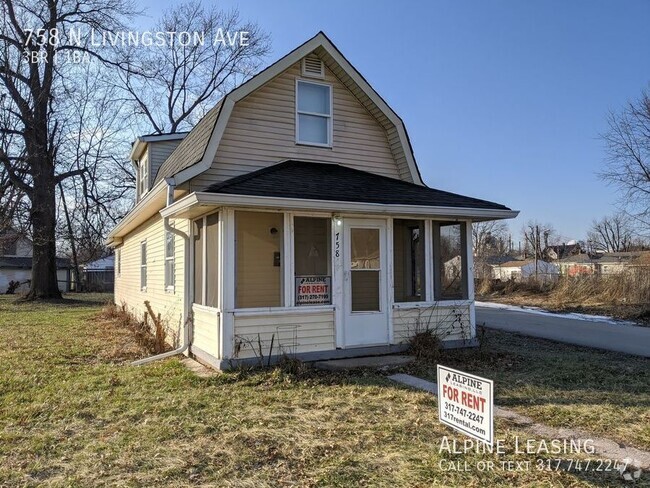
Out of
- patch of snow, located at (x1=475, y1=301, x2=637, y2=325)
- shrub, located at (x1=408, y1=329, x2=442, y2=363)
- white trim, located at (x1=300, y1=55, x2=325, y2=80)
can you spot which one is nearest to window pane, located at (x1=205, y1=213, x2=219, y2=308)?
shrub, located at (x1=408, y1=329, x2=442, y2=363)

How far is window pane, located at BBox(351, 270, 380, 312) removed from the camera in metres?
8.12

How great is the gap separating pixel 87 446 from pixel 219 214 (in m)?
3.69

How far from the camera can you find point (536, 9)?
10.1 metres

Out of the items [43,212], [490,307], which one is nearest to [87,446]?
[490,307]

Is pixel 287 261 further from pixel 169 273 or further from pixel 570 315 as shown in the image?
pixel 570 315

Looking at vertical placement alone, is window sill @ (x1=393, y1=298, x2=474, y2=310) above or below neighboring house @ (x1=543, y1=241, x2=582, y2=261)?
below

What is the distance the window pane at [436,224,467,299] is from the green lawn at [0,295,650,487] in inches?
53.1

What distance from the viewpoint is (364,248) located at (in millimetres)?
8172

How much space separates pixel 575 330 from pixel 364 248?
24.3 ft

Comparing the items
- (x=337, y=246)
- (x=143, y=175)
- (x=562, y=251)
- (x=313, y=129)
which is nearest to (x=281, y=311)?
(x=337, y=246)

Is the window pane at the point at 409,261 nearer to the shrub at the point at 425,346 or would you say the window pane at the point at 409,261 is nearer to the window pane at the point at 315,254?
the shrub at the point at 425,346

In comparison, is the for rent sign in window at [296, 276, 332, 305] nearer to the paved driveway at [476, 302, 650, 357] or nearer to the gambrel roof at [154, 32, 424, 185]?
the gambrel roof at [154, 32, 424, 185]

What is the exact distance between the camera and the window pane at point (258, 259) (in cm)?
807

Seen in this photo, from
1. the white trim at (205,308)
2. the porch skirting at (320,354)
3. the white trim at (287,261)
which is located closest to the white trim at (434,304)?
the porch skirting at (320,354)
